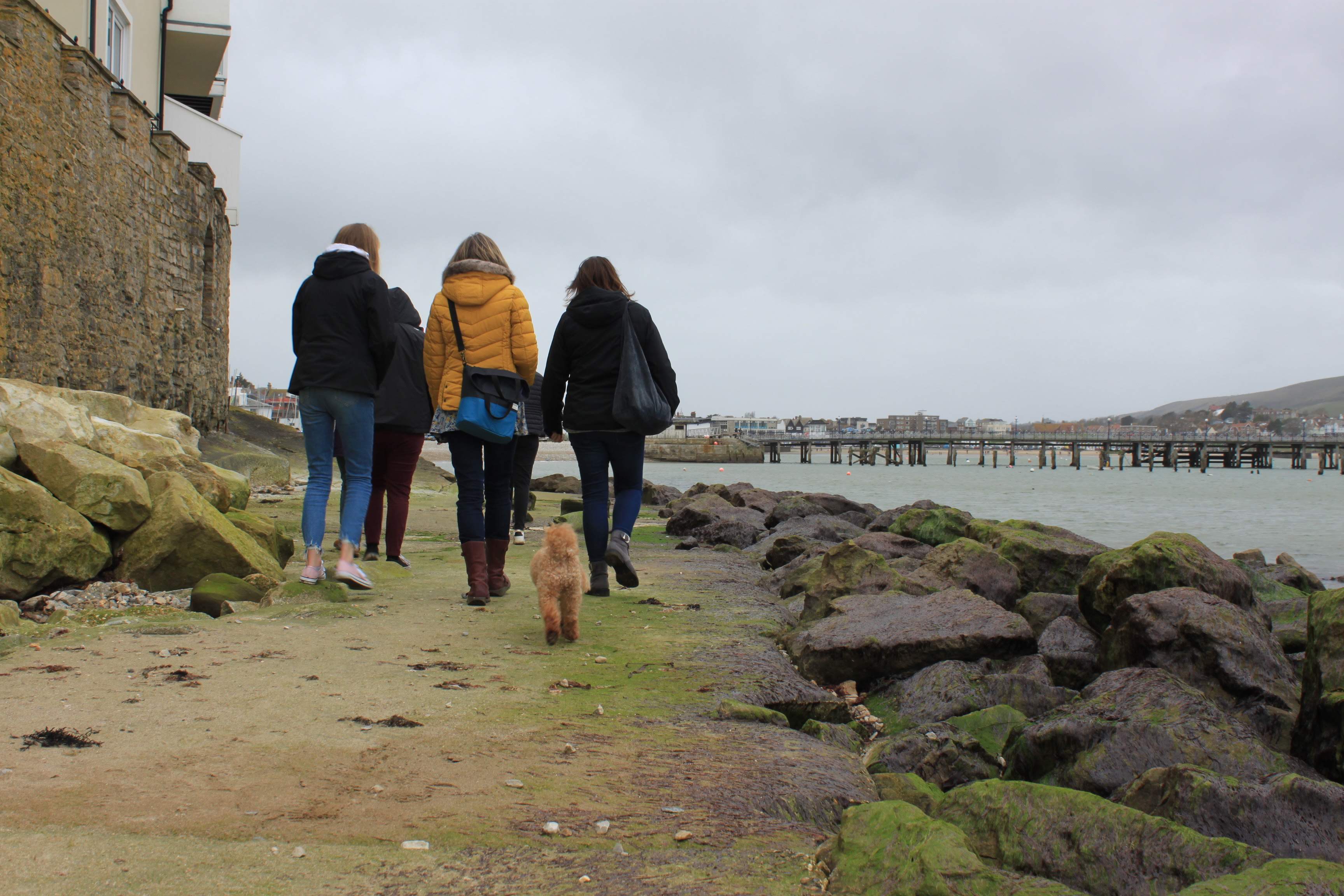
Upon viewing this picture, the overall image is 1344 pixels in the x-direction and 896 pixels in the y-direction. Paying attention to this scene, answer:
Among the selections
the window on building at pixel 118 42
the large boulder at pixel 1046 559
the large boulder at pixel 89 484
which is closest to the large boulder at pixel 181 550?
the large boulder at pixel 89 484

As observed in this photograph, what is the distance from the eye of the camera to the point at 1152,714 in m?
3.13

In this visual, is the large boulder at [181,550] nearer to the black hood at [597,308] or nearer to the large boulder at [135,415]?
the black hood at [597,308]

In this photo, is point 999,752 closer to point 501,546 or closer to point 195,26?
point 501,546

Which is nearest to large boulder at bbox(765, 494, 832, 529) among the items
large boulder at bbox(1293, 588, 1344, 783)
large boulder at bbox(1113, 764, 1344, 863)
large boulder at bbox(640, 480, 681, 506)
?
large boulder at bbox(640, 480, 681, 506)

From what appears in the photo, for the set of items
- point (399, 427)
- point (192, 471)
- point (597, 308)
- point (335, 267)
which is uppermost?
point (335, 267)

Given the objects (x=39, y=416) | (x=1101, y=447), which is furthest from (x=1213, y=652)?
(x=1101, y=447)

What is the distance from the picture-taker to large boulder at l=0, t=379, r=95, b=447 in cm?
519

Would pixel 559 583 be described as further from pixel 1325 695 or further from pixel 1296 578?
pixel 1296 578

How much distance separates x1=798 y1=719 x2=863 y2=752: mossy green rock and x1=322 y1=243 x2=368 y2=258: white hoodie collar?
129 inches

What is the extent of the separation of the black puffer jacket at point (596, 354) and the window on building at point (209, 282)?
14303mm

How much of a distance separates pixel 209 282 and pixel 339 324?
14.6 metres

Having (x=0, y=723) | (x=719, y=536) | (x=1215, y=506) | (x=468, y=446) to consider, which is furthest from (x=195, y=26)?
(x=1215, y=506)

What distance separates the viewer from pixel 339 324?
15.7 ft

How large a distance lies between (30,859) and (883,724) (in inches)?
116
